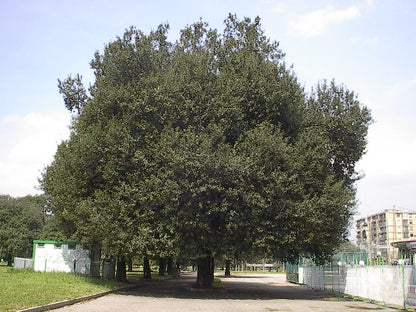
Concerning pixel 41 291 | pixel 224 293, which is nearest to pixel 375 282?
pixel 224 293

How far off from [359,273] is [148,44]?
18278 mm

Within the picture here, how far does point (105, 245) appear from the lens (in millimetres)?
23078

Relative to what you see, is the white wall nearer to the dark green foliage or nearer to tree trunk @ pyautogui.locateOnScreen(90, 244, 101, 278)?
tree trunk @ pyautogui.locateOnScreen(90, 244, 101, 278)

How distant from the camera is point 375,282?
22.1m

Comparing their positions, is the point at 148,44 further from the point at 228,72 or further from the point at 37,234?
the point at 37,234

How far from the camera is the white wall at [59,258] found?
2817 centimetres

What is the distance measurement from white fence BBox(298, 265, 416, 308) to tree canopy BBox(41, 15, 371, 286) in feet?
6.98

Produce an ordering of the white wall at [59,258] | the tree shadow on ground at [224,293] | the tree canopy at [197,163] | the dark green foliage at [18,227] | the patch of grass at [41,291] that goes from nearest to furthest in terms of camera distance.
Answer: the patch of grass at [41,291], the tree canopy at [197,163], the tree shadow on ground at [224,293], the white wall at [59,258], the dark green foliage at [18,227]

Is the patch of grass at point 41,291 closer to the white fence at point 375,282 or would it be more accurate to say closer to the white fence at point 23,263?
the white fence at point 23,263

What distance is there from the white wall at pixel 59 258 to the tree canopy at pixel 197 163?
14.1 ft

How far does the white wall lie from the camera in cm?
2817

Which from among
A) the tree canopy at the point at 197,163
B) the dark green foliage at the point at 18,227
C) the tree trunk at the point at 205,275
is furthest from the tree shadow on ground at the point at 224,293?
the dark green foliage at the point at 18,227

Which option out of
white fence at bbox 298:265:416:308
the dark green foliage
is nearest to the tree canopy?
white fence at bbox 298:265:416:308

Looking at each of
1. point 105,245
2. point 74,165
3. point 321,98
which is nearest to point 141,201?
point 105,245
